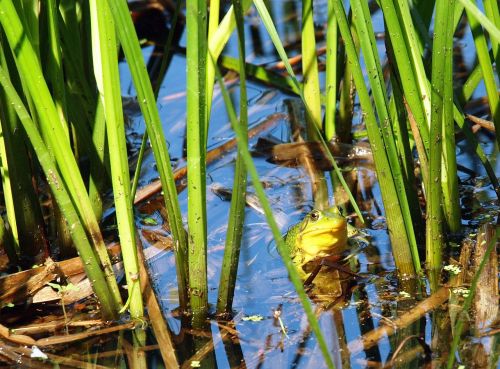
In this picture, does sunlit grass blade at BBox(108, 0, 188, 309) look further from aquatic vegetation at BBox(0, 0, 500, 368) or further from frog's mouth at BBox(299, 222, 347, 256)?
frog's mouth at BBox(299, 222, 347, 256)

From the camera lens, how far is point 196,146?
2809mm

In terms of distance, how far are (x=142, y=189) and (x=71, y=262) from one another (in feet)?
3.27

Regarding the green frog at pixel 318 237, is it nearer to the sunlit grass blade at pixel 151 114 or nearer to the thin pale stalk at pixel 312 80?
the thin pale stalk at pixel 312 80

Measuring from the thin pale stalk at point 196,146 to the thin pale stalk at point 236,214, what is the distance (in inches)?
3.3

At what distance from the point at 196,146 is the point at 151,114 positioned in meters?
0.18

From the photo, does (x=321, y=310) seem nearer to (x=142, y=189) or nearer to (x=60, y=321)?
(x=60, y=321)

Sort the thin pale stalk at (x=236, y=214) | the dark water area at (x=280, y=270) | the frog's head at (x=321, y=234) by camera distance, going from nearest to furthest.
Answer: the thin pale stalk at (x=236, y=214) < the dark water area at (x=280, y=270) < the frog's head at (x=321, y=234)

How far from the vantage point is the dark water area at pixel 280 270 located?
3.09 m

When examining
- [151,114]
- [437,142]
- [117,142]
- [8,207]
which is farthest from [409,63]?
[8,207]

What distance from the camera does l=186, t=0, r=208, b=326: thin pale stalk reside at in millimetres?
2625

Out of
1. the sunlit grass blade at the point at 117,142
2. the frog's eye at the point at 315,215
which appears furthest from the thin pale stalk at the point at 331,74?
the sunlit grass blade at the point at 117,142

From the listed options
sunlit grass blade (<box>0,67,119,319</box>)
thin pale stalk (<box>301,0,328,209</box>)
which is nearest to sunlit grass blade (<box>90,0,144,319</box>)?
sunlit grass blade (<box>0,67,119,319</box>)

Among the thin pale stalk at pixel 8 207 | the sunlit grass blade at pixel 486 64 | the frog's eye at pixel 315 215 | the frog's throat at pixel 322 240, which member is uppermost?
the sunlit grass blade at pixel 486 64

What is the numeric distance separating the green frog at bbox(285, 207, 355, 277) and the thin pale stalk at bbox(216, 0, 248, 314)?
837 mm
